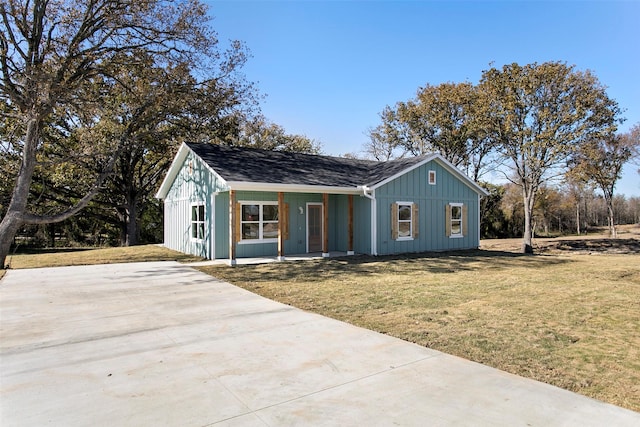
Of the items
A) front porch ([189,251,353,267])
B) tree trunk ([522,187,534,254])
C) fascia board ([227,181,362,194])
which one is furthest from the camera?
tree trunk ([522,187,534,254])

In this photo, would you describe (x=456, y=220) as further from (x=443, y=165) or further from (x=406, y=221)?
(x=406, y=221)

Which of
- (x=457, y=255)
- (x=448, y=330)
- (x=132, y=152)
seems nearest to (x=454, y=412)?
(x=448, y=330)

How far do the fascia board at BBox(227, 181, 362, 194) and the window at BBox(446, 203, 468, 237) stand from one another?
494 cm

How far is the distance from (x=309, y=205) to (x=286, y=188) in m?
2.22

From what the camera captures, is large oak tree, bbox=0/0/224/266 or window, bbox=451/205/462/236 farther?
window, bbox=451/205/462/236

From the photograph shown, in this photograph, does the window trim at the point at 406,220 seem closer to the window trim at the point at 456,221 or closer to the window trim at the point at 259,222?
the window trim at the point at 456,221

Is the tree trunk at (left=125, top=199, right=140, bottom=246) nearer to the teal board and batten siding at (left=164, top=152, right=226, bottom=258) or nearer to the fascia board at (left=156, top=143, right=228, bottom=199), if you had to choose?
the fascia board at (left=156, top=143, right=228, bottom=199)

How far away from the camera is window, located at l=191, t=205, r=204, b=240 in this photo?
13742 millimetres

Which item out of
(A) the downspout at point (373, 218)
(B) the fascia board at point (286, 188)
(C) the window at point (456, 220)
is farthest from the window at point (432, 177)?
(B) the fascia board at point (286, 188)

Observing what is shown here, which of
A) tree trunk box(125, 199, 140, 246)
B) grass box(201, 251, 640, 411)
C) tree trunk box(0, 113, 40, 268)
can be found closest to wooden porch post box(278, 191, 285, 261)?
grass box(201, 251, 640, 411)

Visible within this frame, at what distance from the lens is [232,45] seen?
15617mm

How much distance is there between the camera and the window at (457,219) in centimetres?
1617

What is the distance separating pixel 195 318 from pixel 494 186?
102ft

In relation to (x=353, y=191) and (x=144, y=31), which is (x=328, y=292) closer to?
(x=353, y=191)
